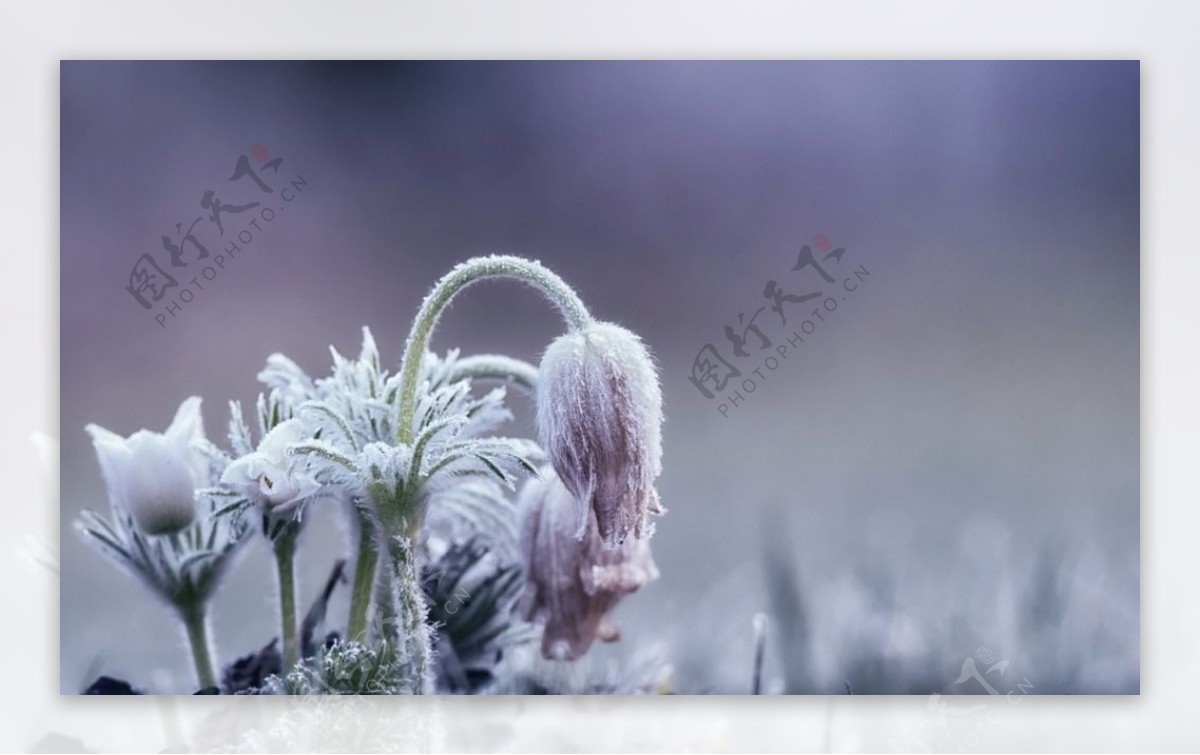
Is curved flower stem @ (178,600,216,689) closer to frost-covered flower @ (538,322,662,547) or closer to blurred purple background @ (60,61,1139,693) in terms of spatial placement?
blurred purple background @ (60,61,1139,693)

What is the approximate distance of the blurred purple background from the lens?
156 cm

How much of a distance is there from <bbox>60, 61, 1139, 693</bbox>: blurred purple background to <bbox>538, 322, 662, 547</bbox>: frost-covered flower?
182 mm

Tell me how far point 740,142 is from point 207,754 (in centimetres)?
114

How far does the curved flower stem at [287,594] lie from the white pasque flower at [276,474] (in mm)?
76

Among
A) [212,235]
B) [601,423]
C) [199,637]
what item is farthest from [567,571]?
[212,235]

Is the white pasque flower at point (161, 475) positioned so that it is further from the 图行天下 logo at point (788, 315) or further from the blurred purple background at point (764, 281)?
the 图行天下 logo at point (788, 315)

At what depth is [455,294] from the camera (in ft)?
5.00

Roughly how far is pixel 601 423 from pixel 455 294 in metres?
0.31

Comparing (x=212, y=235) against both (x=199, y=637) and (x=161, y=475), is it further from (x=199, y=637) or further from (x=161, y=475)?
(x=199, y=637)

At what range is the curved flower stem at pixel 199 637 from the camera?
4.99ft

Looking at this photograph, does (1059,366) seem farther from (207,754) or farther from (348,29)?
(207,754)

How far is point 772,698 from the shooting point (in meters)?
1.58

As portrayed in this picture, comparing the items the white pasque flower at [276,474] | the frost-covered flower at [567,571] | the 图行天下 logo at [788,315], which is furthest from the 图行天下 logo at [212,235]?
the 图行天下 logo at [788,315]

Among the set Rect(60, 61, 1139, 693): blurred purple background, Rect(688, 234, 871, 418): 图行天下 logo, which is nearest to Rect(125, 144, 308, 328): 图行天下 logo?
Rect(60, 61, 1139, 693): blurred purple background
